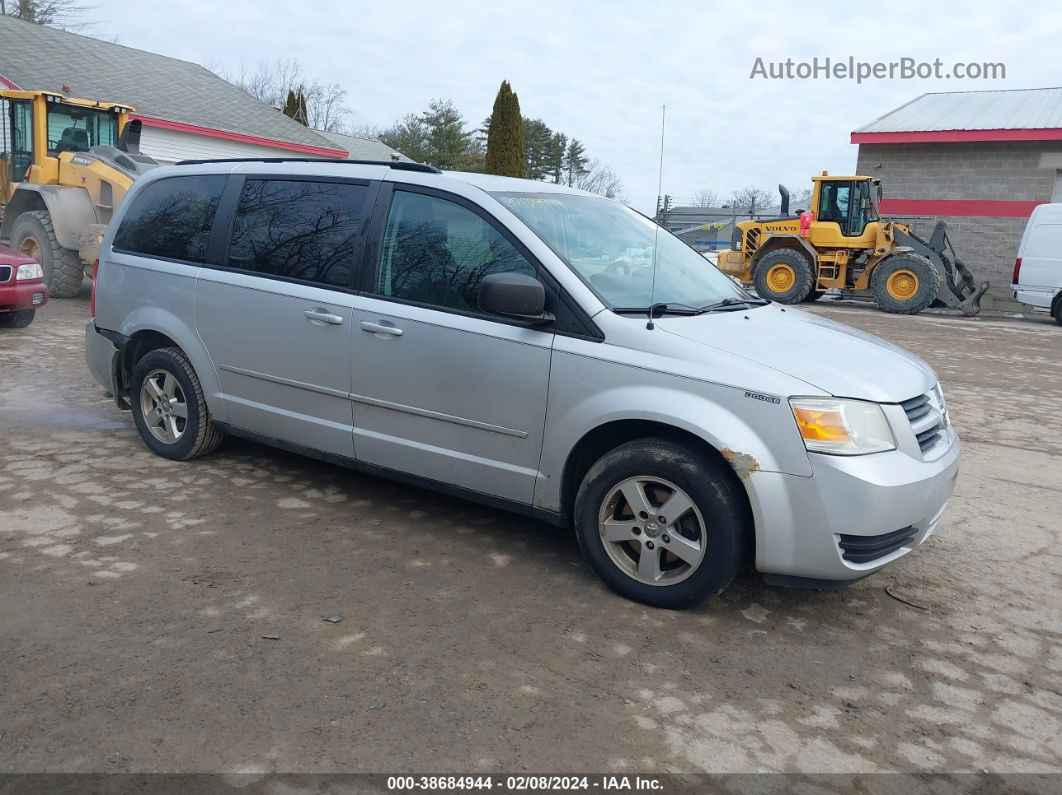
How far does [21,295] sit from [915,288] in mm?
15774

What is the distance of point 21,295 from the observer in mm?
9602

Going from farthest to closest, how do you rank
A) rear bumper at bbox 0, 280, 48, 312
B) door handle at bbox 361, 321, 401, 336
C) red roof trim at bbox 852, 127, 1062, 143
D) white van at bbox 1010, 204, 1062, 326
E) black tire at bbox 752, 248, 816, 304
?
red roof trim at bbox 852, 127, 1062, 143 → black tire at bbox 752, 248, 816, 304 → white van at bbox 1010, 204, 1062, 326 → rear bumper at bbox 0, 280, 48, 312 → door handle at bbox 361, 321, 401, 336

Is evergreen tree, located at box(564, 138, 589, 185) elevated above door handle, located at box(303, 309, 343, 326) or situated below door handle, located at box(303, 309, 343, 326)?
above

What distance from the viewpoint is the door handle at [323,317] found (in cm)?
437

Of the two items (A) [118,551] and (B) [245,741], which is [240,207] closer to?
(A) [118,551]

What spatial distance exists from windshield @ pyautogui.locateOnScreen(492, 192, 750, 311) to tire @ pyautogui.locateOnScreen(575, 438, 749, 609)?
72cm

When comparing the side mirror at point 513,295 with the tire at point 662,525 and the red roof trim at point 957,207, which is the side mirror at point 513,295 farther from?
the red roof trim at point 957,207

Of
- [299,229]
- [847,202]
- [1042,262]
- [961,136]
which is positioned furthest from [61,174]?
[961,136]

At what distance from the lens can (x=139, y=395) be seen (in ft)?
17.6

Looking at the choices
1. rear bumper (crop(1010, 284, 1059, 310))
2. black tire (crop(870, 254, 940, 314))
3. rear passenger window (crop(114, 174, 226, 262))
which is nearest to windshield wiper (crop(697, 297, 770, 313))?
rear passenger window (crop(114, 174, 226, 262))

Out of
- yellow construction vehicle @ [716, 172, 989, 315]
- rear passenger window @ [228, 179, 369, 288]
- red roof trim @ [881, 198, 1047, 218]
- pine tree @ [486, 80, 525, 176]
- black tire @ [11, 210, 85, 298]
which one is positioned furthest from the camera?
pine tree @ [486, 80, 525, 176]

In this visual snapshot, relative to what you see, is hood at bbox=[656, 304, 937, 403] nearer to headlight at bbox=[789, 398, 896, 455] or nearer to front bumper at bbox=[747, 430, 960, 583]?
headlight at bbox=[789, 398, 896, 455]

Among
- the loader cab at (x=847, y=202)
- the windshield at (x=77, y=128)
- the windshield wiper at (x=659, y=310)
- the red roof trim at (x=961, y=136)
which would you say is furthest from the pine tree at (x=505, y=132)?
the windshield wiper at (x=659, y=310)

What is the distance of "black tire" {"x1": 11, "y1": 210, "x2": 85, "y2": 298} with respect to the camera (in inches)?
485
